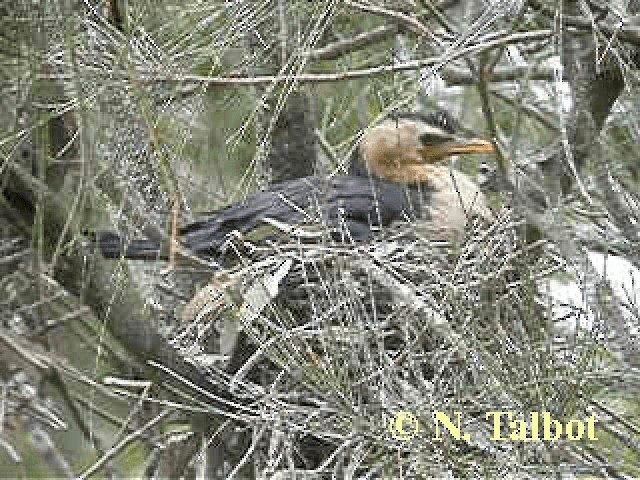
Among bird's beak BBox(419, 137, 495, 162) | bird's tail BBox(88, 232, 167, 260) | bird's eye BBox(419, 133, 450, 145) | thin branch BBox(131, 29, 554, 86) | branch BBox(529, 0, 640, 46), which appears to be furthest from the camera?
bird's eye BBox(419, 133, 450, 145)

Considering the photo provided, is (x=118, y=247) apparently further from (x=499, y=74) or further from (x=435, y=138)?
(x=435, y=138)

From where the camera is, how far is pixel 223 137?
2.74 m

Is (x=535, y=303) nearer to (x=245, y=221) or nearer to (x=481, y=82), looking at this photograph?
(x=481, y=82)

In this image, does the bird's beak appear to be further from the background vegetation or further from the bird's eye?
the background vegetation

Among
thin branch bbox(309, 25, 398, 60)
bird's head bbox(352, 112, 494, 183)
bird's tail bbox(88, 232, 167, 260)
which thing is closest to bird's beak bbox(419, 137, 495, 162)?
bird's head bbox(352, 112, 494, 183)

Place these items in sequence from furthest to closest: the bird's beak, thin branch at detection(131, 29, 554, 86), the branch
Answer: the bird's beak
the branch
thin branch at detection(131, 29, 554, 86)

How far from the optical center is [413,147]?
342cm

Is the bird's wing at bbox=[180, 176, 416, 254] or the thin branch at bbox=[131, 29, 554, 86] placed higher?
the thin branch at bbox=[131, 29, 554, 86]

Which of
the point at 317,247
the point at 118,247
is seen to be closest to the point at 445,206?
the point at 118,247

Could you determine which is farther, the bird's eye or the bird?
the bird's eye

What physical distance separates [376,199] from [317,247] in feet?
1.56

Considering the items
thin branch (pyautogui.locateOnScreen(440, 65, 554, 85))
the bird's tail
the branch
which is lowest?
the bird's tail

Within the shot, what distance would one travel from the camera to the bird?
2.64m

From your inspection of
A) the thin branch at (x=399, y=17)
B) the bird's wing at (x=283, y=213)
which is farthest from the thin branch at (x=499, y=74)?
the thin branch at (x=399, y=17)
